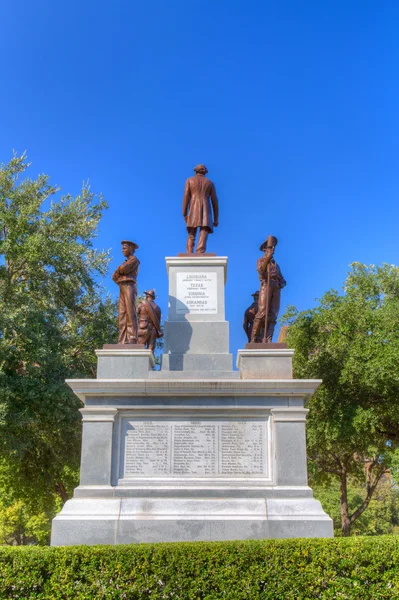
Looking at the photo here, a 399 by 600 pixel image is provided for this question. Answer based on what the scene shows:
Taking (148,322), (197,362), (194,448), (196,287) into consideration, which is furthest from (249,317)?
(194,448)

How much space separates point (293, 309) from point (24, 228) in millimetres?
12076

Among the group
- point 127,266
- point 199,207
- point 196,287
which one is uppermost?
point 199,207

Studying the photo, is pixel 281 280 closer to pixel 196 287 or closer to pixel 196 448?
pixel 196 287

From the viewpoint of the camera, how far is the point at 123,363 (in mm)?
11156

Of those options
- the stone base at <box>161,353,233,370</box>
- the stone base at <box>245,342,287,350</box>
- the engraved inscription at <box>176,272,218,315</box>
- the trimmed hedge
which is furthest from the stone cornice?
the trimmed hedge

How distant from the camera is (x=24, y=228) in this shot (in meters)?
20.7

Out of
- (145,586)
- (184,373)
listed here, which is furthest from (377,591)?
(184,373)

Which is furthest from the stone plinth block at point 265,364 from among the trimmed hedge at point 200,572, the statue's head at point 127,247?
the trimmed hedge at point 200,572

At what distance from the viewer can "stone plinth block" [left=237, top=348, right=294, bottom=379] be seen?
1100 cm

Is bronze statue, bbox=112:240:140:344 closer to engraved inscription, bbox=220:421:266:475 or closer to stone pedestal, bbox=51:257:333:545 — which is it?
stone pedestal, bbox=51:257:333:545

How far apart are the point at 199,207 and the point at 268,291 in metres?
2.83

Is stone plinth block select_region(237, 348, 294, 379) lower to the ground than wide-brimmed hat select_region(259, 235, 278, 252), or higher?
lower

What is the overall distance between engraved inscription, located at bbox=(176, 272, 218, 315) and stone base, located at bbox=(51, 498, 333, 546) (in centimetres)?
399

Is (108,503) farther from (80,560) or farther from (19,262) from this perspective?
(19,262)
